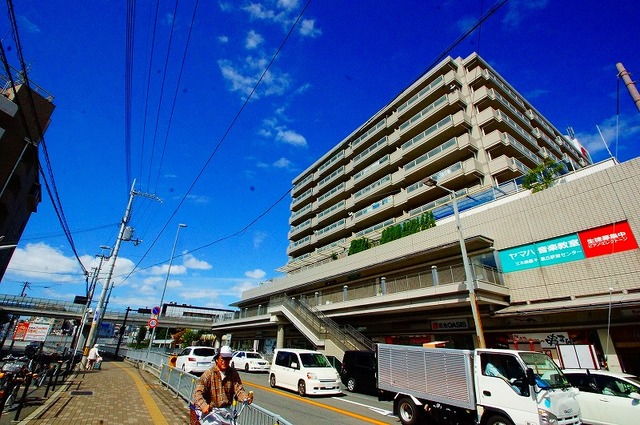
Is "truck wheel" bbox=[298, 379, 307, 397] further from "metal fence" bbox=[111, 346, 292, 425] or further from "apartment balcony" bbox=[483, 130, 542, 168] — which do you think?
"apartment balcony" bbox=[483, 130, 542, 168]

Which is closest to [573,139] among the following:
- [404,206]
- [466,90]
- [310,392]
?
[466,90]

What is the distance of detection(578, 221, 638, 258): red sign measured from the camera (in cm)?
1265

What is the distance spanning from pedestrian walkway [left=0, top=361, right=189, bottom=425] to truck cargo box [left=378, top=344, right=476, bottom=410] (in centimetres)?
555

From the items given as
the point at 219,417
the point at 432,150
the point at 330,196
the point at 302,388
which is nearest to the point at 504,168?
the point at 432,150

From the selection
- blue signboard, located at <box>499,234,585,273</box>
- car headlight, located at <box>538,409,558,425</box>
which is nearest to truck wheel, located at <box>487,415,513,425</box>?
car headlight, located at <box>538,409,558,425</box>

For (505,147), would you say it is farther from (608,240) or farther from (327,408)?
(327,408)

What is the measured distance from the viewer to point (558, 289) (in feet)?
46.2

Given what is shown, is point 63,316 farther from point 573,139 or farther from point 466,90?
point 573,139

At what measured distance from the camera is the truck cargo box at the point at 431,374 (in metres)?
7.06

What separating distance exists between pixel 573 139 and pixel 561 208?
149 ft

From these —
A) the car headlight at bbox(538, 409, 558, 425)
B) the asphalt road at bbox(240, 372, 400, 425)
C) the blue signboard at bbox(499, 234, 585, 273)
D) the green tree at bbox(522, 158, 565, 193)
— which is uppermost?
the green tree at bbox(522, 158, 565, 193)

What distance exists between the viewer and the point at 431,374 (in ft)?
25.3

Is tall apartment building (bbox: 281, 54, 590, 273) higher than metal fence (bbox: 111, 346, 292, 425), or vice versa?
tall apartment building (bbox: 281, 54, 590, 273)

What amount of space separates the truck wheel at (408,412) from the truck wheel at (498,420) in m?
1.76
